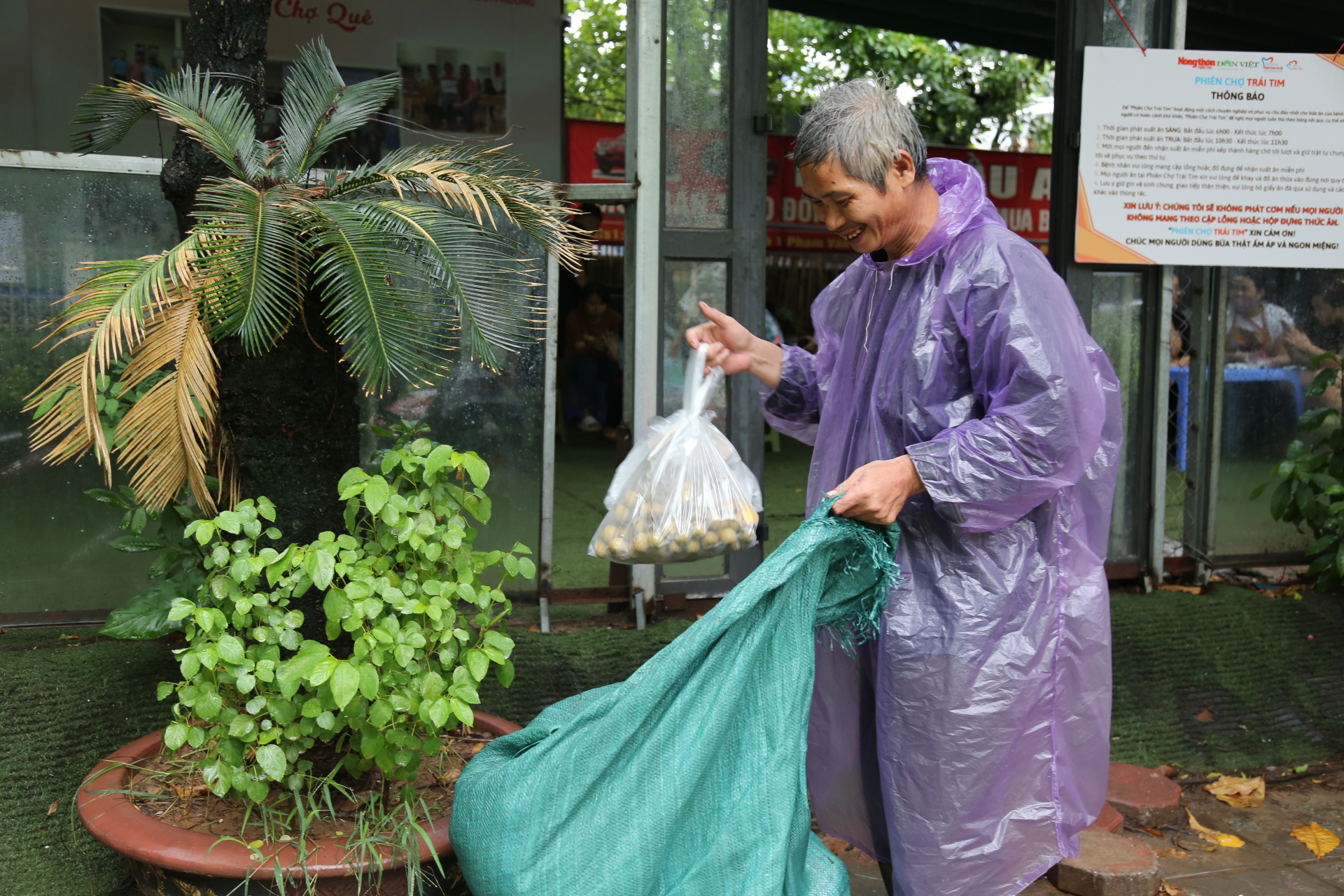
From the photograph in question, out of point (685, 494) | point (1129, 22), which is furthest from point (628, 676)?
point (1129, 22)

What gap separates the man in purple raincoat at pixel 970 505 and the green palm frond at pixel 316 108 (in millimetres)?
1025

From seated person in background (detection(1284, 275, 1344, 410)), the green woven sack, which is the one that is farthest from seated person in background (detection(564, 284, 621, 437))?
the green woven sack

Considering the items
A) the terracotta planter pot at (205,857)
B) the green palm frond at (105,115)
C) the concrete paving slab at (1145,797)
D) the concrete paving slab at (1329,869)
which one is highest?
the green palm frond at (105,115)

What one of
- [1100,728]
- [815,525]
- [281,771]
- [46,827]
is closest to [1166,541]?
[1100,728]

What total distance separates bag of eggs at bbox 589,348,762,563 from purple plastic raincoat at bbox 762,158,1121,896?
0.94ft

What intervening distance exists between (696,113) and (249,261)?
206cm

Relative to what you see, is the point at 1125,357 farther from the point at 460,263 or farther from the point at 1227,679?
the point at 460,263

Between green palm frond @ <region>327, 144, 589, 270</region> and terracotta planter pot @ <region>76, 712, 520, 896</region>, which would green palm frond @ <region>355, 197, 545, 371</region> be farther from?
terracotta planter pot @ <region>76, 712, 520, 896</region>

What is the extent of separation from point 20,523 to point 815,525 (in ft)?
8.54

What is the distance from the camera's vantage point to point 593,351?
8.64m

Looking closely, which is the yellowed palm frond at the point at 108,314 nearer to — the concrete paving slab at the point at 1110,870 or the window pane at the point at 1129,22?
the concrete paving slab at the point at 1110,870

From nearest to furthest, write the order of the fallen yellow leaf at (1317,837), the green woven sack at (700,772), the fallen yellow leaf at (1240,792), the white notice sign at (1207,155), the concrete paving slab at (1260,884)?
the green woven sack at (700,772)
the concrete paving slab at (1260,884)
the fallen yellow leaf at (1317,837)
the fallen yellow leaf at (1240,792)
the white notice sign at (1207,155)

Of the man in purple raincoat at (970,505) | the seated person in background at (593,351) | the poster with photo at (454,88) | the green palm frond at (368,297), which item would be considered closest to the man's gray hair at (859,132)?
the man in purple raincoat at (970,505)

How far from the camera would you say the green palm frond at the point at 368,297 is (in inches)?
76.0
